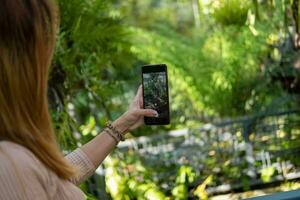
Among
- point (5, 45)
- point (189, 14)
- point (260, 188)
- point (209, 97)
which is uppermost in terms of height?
point (189, 14)

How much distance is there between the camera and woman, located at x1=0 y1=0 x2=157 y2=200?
751 millimetres

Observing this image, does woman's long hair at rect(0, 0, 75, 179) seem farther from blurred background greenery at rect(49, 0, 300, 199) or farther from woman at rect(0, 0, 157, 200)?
blurred background greenery at rect(49, 0, 300, 199)

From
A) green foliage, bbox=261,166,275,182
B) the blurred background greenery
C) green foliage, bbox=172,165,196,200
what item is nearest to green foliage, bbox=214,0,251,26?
the blurred background greenery

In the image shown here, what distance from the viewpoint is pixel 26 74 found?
0.77 metres

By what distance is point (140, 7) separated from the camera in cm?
1107

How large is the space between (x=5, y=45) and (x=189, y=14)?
10.9 meters

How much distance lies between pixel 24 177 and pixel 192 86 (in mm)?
3860

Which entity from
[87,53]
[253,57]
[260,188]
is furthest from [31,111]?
[253,57]

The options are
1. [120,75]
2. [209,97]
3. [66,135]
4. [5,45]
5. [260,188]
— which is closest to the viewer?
[5,45]

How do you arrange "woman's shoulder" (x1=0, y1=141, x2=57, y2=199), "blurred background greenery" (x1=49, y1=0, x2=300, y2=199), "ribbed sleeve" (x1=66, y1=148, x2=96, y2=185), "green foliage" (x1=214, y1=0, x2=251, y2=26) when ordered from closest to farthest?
"woman's shoulder" (x1=0, y1=141, x2=57, y2=199) < "ribbed sleeve" (x1=66, y1=148, x2=96, y2=185) < "blurred background greenery" (x1=49, y1=0, x2=300, y2=199) < "green foliage" (x1=214, y1=0, x2=251, y2=26)

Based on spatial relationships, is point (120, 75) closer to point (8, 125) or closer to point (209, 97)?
point (209, 97)

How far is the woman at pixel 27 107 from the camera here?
2.47ft

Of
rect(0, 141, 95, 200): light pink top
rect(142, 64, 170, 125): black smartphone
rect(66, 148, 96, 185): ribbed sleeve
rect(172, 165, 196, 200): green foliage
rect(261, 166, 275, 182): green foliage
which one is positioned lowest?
rect(261, 166, 275, 182): green foliage

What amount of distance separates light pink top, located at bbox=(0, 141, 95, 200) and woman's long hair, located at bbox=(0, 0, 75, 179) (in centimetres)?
1
